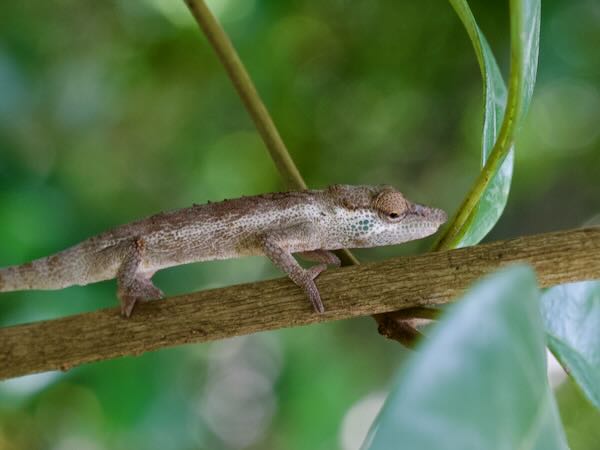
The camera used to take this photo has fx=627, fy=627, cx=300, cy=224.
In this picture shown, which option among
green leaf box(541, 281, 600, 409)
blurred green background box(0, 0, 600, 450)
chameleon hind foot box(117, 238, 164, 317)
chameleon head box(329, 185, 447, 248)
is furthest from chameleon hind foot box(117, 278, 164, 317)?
blurred green background box(0, 0, 600, 450)

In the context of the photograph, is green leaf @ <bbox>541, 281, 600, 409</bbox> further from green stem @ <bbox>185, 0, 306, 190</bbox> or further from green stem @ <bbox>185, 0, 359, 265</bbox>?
green stem @ <bbox>185, 0, 306, 190</bbox>

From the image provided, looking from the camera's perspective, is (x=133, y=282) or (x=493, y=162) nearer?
(x=493, y=162)

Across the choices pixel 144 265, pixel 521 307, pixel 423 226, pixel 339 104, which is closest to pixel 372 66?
pixel 339 104

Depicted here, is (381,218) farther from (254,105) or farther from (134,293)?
(134,293)

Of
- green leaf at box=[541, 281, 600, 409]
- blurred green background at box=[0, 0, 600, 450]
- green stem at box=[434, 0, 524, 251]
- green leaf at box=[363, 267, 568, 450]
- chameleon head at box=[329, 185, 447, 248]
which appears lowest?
green leaf at box=[363, 267, 568, 450]

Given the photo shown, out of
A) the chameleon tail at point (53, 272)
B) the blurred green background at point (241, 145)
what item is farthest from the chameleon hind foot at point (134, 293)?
the blurred green background at point (241, 145)

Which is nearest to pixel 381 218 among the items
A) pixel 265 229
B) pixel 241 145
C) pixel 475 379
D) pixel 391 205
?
pixel 391 205
